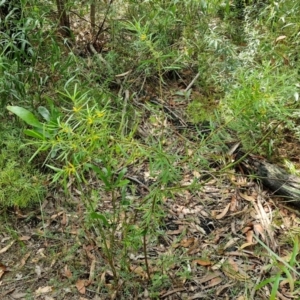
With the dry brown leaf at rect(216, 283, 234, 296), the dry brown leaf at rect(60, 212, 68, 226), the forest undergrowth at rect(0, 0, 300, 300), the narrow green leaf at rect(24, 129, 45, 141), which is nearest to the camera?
the narrow green leaf at rect(24, 129, 45, 141)

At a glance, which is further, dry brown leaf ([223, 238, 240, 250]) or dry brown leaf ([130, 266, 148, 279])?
dry brown leaf ([223, 238, 240, 250])

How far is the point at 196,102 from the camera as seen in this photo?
2.62 meters

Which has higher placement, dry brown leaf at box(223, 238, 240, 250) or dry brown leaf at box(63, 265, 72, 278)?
dry brown leaf at box(223, 238, 240, 250)

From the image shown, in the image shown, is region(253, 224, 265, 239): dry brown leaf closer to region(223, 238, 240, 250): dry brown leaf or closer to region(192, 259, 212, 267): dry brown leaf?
region(223, 238, 240, 250): dry brown leaf

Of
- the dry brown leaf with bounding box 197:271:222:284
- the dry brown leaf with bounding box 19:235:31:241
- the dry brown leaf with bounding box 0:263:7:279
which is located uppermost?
the dry brown leaf with bounding box 197:271:222:284

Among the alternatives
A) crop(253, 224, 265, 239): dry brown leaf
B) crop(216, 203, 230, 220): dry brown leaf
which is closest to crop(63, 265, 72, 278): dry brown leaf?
crop(216, 203, 230, 220): dry brown leaf

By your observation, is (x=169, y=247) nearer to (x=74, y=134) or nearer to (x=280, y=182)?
(x=280, y=182)

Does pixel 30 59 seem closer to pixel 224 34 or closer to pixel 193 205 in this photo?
pixel 193 205

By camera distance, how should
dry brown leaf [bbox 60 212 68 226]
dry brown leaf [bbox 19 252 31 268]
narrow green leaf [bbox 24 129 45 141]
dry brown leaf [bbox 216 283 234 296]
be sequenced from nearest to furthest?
narrow green leaf [bbox 24 129 45 141]
dry brown leaf [bbox 216 283 234 296]
dry brown leaf [bbox 19 252 31 268]
dry brown leaf [bbox 60 212 68 226]

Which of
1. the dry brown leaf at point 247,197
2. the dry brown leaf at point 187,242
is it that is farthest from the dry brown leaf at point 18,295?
the dry brown leaf at point 247,197

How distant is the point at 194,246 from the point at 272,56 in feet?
4.19

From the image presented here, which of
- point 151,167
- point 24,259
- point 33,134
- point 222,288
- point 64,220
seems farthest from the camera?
point 64,220

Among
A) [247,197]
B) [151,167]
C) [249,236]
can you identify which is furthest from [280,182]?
[151,167]

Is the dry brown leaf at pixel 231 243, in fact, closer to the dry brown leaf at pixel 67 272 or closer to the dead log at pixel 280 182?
the dead log at pixel 280 182
